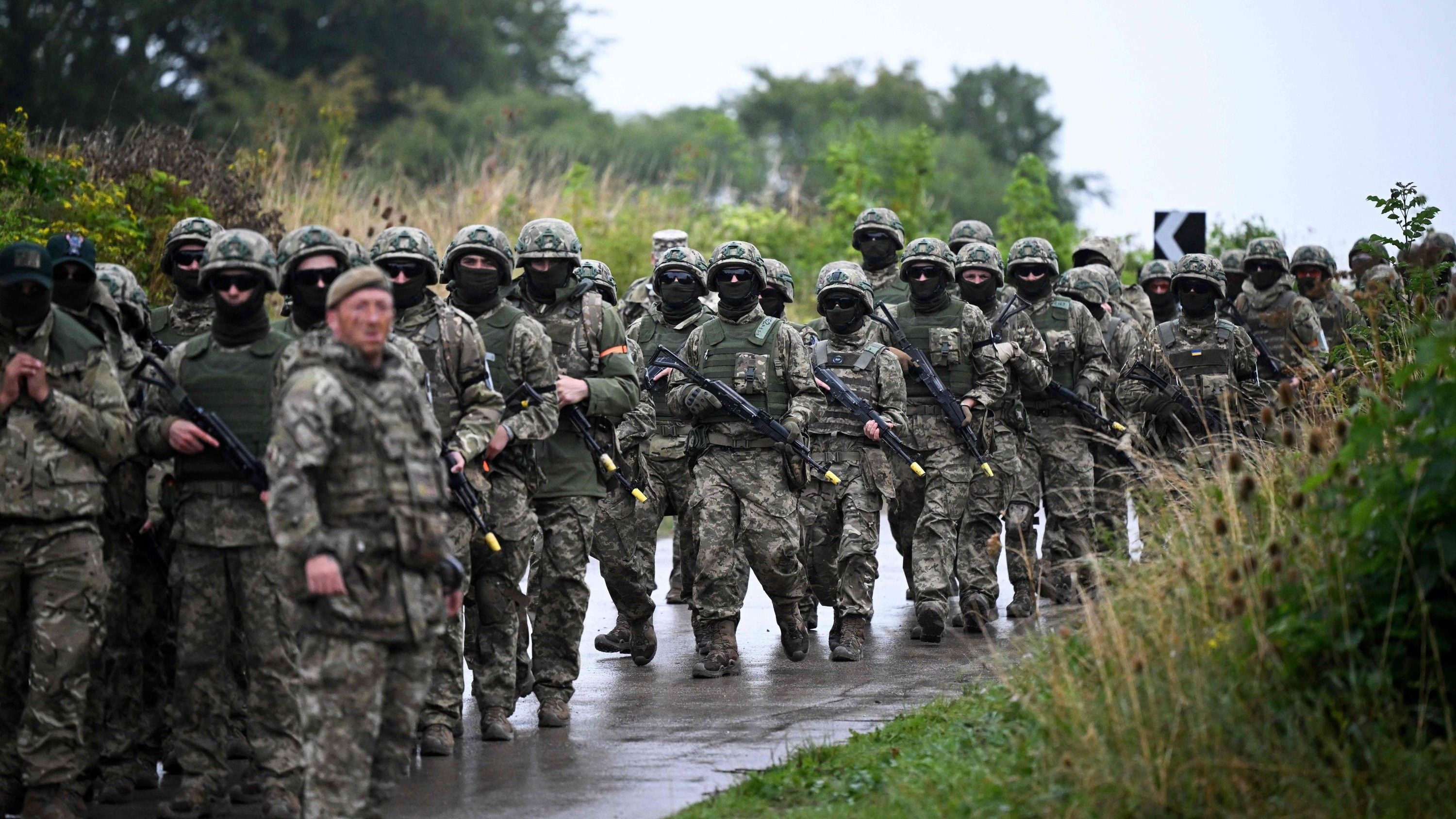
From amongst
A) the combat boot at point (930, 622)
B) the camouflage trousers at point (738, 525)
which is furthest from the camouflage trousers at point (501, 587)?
the combat boot at point (930, 622)

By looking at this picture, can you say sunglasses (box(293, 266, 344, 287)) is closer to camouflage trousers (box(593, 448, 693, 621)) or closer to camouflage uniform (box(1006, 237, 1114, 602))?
camouflage trousers (box(593, 448, 693, 621))

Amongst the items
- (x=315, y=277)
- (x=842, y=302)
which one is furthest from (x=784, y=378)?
(x=315, y=277)

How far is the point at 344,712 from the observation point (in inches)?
254

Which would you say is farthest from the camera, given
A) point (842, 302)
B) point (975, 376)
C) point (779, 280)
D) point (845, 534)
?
point (975, 376)

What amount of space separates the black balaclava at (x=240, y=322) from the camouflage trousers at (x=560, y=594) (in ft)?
7.04

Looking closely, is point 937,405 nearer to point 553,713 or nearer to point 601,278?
point 601,278

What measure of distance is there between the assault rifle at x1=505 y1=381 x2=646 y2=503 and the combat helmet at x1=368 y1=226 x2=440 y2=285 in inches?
28.3

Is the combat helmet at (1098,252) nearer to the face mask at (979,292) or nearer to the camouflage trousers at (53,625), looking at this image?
the face mask at (979,292)

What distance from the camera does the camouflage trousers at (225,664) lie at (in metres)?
7.51

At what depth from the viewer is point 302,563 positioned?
21.3 ft

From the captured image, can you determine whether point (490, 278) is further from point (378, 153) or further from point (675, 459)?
point (378, 153)

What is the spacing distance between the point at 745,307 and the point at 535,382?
2150 mm

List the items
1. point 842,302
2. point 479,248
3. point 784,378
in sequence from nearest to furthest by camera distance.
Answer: point 479,248 < point 784,378 < point 842,302

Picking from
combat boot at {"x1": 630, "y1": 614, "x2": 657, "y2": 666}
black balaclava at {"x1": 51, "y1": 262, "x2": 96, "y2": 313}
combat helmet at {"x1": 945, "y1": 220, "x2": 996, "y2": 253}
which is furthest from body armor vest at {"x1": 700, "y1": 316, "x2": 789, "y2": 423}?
combat helmet at {"x1": 945, "y1": 220, "x2": 996, "y2": 253}
